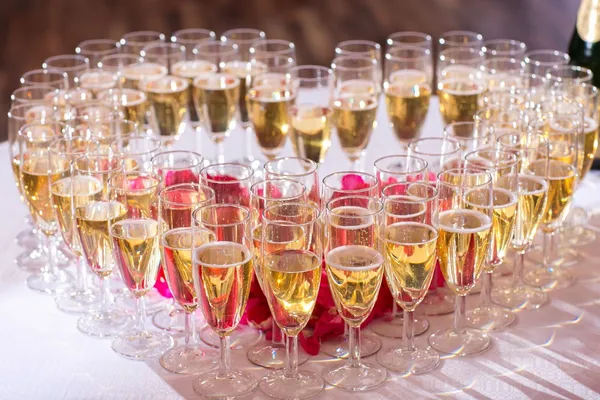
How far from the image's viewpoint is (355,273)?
4.89 ft

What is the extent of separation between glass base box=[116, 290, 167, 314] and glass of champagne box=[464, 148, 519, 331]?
569mm

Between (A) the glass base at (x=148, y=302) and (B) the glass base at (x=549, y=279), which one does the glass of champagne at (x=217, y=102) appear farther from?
(B) the glass base at (x=549, y=279)

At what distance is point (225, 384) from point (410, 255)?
352mm

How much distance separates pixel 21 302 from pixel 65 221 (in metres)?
0.18

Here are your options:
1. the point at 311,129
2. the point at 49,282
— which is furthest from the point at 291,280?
the point at 311,129

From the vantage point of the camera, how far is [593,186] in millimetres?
2324

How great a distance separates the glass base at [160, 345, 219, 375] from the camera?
5.33 ft

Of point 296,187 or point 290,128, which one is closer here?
point 296,187

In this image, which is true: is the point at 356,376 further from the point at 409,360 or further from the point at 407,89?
the point at 407,89

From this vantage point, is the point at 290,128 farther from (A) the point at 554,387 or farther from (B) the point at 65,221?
(A) the point at 554,387

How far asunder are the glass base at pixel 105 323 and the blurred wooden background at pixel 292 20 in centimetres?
422

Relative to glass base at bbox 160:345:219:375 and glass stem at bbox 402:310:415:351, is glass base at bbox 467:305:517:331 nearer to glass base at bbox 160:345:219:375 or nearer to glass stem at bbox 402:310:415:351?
glass stem at bbox 402:310:415:351

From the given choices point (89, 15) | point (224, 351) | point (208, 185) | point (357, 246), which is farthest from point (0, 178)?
point (89, 15)

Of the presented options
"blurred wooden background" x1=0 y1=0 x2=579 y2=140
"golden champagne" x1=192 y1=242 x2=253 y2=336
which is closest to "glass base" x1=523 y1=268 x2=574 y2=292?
"golden champagne" x1=192 y1=242 x2=253 y2=336
